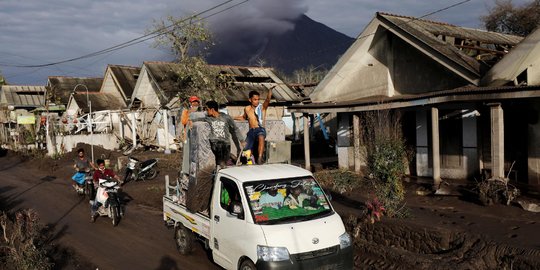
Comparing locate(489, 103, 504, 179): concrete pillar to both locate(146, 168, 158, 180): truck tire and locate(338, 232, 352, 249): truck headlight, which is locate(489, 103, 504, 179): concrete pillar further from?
locate(146, 168, 158, 180): truck tire

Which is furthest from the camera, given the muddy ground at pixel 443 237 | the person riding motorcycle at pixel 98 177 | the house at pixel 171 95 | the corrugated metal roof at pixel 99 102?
the corrugated metal roof at pixel 99 102

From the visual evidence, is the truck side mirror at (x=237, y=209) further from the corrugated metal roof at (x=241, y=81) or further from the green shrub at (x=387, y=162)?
the corrugated metal roof at (x=241, y=81)

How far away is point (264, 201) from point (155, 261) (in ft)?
9.57

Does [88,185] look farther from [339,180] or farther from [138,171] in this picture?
[339,180]

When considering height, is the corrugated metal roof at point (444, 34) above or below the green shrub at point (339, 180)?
above

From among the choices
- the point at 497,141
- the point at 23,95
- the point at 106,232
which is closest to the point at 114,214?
the point at 106,232

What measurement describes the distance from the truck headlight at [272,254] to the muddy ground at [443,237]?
7.42 feet

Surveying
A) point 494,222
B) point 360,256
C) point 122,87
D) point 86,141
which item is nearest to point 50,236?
point 360,256

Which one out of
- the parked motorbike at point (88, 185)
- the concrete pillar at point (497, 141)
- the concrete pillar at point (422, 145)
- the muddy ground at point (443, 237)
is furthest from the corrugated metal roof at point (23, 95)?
the concrete pillar at point (497, 141)

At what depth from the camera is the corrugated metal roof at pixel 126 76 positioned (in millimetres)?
35541

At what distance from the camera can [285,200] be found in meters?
6.60

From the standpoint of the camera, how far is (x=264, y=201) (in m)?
6.44

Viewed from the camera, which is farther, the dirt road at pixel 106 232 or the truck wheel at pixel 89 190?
the truck wheel at pixel 89 190

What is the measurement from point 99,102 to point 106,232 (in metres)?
28.2
